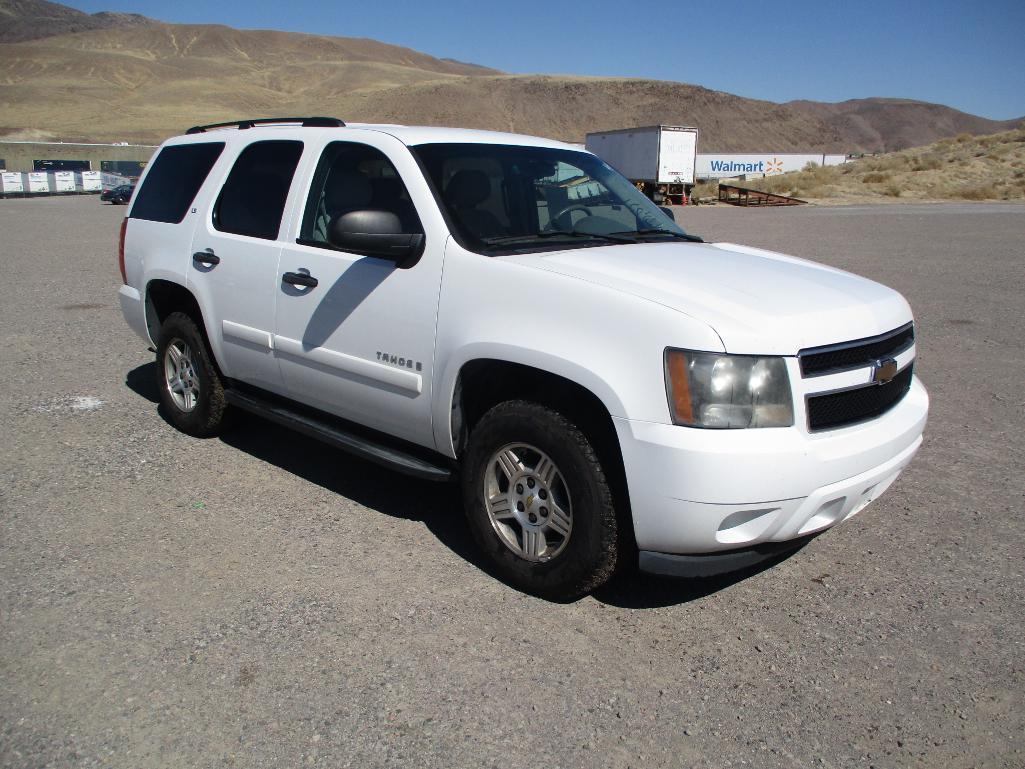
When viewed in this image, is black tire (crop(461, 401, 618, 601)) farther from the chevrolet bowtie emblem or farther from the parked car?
the parked car

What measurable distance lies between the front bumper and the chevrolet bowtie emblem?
0.23m

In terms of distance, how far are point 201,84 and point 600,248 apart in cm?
15340

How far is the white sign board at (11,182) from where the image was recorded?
143ft

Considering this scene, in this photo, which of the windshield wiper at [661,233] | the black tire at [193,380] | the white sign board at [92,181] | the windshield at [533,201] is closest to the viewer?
the windshield at [533,201]

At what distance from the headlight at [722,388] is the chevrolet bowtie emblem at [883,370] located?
52cm

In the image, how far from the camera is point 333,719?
289 centimetres

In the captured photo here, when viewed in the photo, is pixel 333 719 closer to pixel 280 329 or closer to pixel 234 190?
pixel 280 329

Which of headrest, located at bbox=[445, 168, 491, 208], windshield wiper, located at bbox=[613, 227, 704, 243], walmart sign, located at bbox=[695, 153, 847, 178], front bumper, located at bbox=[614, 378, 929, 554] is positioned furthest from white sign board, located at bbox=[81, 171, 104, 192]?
front bumper, located at bbox=[614, 378, 929, 554]

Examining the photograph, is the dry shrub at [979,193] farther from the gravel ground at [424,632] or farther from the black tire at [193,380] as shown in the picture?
the black tire at [193,380]

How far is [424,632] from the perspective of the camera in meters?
3.41

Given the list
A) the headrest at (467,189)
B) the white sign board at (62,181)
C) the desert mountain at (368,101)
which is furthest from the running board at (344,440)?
the desert mountain at (368,101)

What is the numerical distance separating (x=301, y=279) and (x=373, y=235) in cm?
79

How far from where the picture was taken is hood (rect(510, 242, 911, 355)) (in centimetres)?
313

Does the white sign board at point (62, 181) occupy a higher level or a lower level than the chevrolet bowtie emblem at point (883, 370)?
lower
